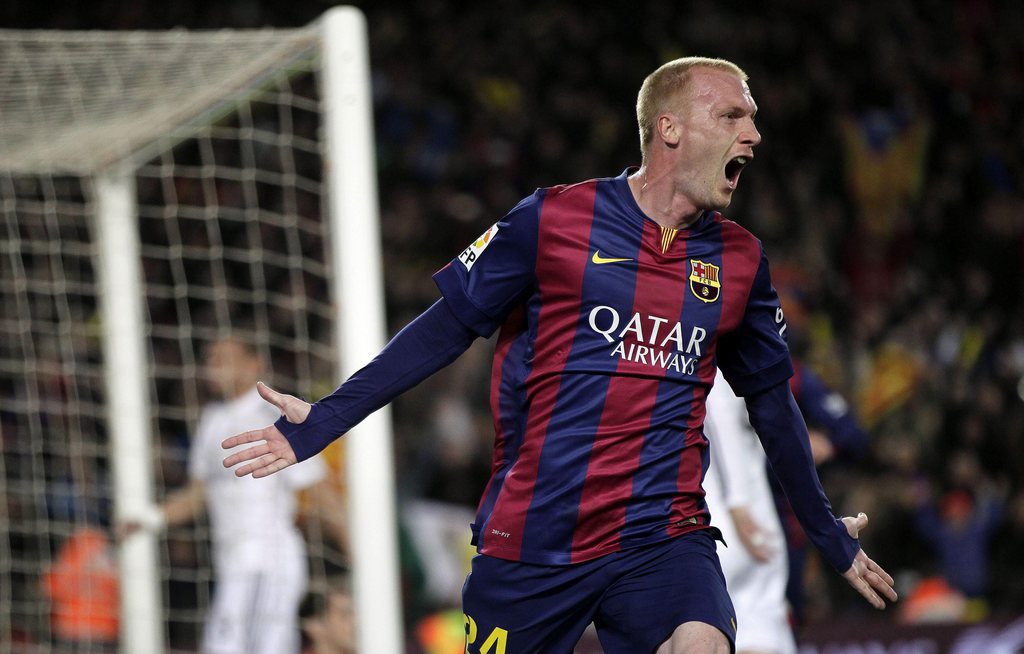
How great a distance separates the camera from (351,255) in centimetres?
450

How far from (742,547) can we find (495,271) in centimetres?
205

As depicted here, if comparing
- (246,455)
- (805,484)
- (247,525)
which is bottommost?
(247,525)

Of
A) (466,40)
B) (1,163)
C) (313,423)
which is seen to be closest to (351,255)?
(313,423)

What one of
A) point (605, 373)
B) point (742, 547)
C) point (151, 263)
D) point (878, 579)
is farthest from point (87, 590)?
point (878, 579)

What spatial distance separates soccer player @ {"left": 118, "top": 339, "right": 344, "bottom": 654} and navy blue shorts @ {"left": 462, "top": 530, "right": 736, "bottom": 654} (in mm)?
3357

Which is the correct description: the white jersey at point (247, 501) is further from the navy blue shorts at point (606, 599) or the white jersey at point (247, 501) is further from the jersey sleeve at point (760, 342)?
the jersey sleeve at point (760, 342)

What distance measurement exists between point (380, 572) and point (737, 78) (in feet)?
7.22

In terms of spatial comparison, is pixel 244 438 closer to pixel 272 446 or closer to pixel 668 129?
pixel 272 446

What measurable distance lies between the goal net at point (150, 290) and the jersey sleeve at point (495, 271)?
5.00 feet

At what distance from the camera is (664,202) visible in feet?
9.75

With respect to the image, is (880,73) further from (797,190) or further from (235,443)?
(235,443)

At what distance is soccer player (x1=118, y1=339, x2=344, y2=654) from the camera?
6.23m

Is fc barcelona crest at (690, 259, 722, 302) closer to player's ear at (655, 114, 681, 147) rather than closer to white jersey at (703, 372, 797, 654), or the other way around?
player's ear at (655, 114, 681, 147)

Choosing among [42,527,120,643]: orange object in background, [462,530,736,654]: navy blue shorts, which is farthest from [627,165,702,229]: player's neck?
[42,527,120,643]: orange object in background
